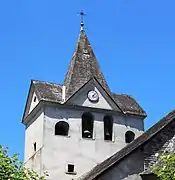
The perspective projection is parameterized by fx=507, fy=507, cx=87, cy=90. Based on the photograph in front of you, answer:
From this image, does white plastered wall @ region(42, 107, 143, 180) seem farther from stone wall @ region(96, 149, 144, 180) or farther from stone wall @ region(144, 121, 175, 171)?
stone wall @ region(144, 121, 175, 171)

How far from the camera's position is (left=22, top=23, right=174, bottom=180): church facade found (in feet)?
94.0

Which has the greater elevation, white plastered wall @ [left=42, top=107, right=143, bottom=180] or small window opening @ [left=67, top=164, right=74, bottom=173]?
white plastered wall @ [left=42, top=107, right=143, bottom=180]

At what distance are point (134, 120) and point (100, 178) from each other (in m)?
11.3

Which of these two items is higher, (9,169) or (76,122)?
(76,122)

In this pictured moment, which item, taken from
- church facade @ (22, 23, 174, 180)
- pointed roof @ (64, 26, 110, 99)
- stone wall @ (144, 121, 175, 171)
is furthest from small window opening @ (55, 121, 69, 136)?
stone wall @ (144, 121, 175, 171)

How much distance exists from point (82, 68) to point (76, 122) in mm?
4188

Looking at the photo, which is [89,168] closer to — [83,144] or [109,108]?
[83,144]

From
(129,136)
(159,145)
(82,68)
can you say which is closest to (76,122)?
(129,136)

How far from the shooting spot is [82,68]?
3238 centimetres

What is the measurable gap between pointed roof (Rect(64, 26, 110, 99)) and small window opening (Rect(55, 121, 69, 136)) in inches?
64.2

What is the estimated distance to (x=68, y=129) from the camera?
29547 mm

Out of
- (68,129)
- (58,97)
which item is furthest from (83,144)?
(58,97)

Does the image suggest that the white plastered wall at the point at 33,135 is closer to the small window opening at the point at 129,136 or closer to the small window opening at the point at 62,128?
the small window opening at the point at 62,128

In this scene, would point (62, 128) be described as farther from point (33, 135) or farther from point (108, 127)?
point (108, 127)
